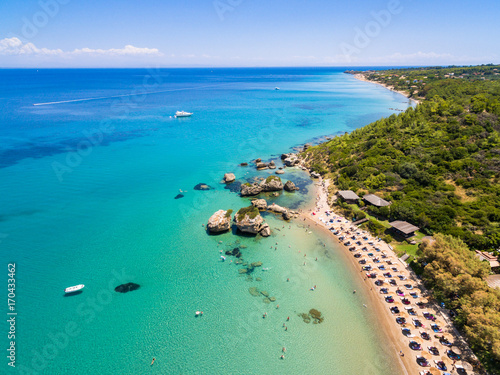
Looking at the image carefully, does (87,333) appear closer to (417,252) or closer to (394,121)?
(417,252)

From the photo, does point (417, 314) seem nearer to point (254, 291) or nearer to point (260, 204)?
point (254, 291)

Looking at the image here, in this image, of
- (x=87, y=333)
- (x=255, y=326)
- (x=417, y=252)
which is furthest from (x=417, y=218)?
(x=87, y=333)

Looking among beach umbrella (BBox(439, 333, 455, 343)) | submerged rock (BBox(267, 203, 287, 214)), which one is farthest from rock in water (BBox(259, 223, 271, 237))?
beach umbrella (BBox(439, 333, 455, 343))

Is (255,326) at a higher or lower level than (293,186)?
lower

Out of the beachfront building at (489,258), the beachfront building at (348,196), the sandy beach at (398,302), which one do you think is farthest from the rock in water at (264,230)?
the beachfront building at (489,258)

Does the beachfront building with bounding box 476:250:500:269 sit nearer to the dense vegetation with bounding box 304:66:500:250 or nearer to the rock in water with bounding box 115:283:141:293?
the dense vegetation with bounding box 304:66:500:250

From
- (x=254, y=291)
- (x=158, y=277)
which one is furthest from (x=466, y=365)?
(x=158, y=277)

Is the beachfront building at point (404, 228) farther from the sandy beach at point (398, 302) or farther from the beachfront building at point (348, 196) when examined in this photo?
the beachfront building at point (348, 196)
